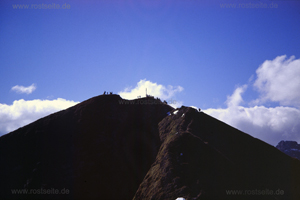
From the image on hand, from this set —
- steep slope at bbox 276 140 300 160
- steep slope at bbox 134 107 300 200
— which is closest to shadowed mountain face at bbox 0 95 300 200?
steep slope at bbox 134 107 300 200

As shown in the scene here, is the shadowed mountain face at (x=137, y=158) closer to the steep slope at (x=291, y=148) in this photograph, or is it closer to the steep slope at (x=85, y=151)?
the steep slope at (x=85, y=151)

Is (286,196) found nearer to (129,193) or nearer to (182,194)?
(182,194)

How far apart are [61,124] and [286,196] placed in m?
52.9

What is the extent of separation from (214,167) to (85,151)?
29323 mm

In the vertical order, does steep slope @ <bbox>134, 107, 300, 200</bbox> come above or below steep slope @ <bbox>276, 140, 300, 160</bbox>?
below

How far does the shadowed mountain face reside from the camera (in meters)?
38.1

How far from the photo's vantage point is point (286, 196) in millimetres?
41188

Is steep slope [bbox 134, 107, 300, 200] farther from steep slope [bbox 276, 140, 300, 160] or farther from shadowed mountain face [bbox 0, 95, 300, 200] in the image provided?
steep slope [bbox 276, 140, 300, 160]

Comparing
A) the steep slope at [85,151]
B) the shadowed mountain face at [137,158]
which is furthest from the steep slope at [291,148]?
the steep slope at [85,151]

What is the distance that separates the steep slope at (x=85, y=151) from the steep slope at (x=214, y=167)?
7449mm

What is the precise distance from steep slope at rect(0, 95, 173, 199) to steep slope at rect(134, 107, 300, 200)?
7.45m

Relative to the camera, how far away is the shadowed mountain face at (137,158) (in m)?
38.1

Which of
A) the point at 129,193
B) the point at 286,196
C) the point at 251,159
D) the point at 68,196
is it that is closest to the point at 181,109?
the point at 251,159

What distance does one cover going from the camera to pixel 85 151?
51.2 meters
